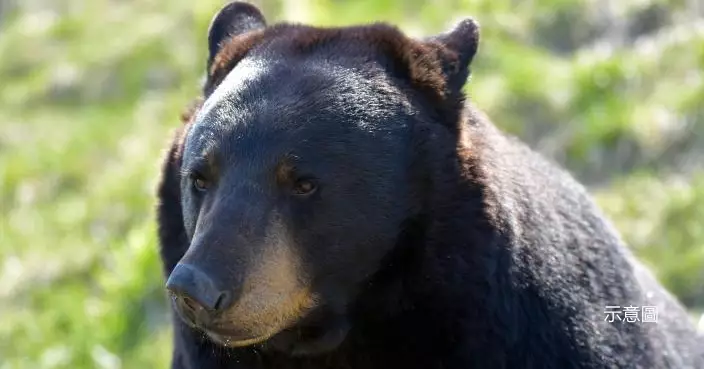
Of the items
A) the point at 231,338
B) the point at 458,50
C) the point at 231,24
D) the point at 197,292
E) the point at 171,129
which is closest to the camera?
the point at 197,292

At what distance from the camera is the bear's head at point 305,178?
3.72m

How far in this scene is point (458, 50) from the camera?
438 cm

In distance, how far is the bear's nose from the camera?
354cm

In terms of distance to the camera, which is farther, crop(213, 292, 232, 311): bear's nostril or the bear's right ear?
the bear's right ear

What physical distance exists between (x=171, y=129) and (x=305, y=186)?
14.9ft

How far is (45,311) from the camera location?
8.05 meters

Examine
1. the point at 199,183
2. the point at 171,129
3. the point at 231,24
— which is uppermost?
the point at 171,129

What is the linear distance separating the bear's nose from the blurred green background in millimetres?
3589

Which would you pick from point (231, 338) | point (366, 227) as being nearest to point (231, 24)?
point (366, 227)

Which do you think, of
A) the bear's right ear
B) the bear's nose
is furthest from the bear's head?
the bear's right ear

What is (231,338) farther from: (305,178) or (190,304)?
(305,178)

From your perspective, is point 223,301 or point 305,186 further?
point 305,186

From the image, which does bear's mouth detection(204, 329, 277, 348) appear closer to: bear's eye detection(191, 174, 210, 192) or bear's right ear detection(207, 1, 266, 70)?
bear's eye detection(191, 174, 210, 192)

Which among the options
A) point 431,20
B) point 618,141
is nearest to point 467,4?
point 431,20
